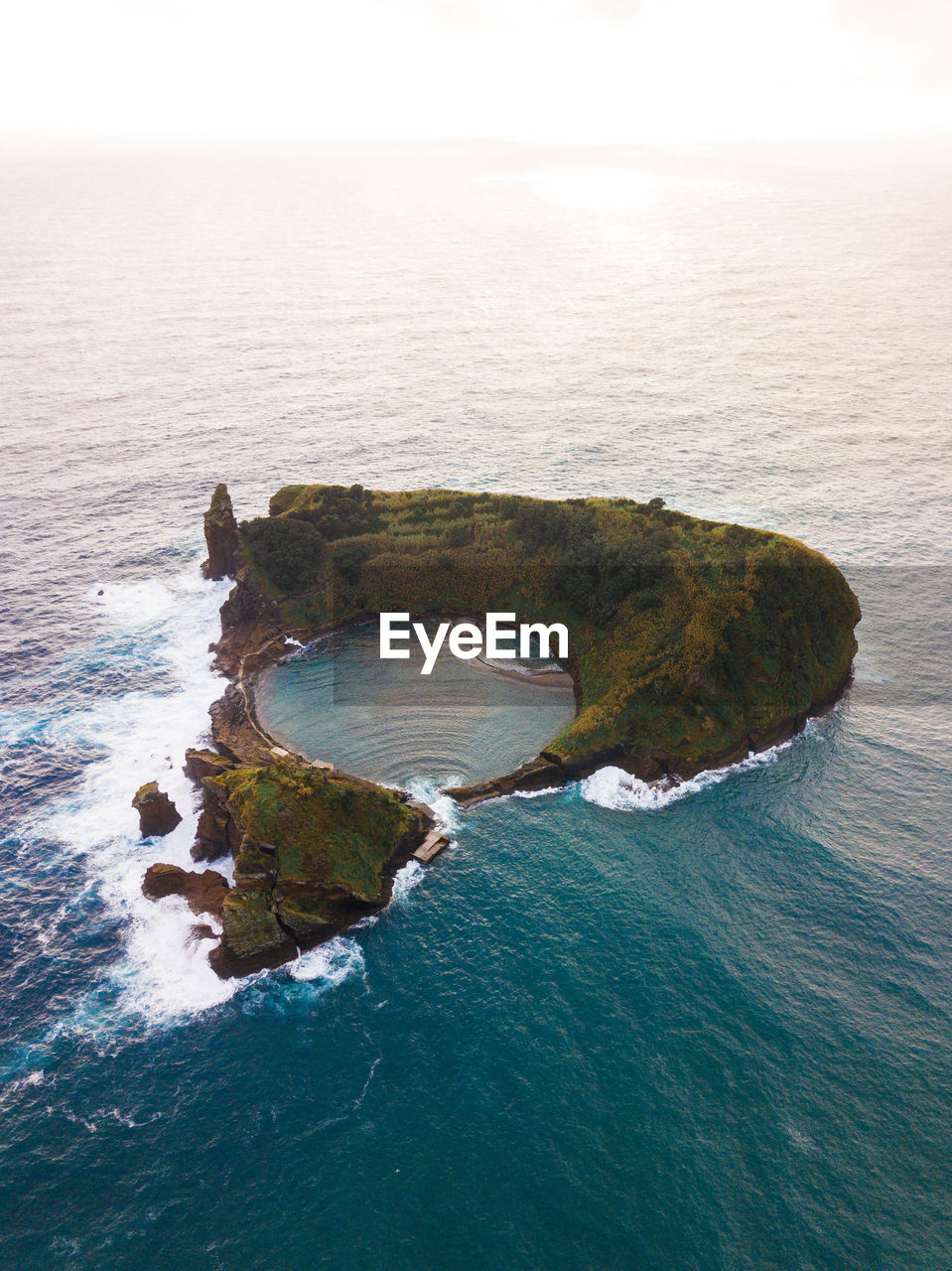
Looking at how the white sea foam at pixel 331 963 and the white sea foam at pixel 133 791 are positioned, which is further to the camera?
the white sea foam at pixel 133 791

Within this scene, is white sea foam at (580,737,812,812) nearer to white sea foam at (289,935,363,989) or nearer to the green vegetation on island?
the green vegetation on island

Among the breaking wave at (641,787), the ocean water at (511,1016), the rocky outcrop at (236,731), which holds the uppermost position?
the rocky outcrop at (236,731)

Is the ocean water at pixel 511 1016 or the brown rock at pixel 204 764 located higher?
the brown rock at pixel 204 764

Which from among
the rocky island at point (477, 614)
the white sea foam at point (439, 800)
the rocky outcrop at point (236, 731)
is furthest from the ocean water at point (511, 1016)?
the rocky island at point (477, 614)

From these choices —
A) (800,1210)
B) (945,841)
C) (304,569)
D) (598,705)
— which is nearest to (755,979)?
(800,1210)

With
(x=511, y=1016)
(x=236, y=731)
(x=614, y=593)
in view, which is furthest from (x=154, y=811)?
(x=614, y=593)

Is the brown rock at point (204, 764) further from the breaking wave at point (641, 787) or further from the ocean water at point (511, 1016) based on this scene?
the breaking wave at point (641, 787)

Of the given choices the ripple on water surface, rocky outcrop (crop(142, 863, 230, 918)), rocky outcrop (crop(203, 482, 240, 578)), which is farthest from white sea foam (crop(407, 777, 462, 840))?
rocky outcrop (crop(203, 482, 240, 578))

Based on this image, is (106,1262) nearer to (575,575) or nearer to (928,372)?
(575,575)
